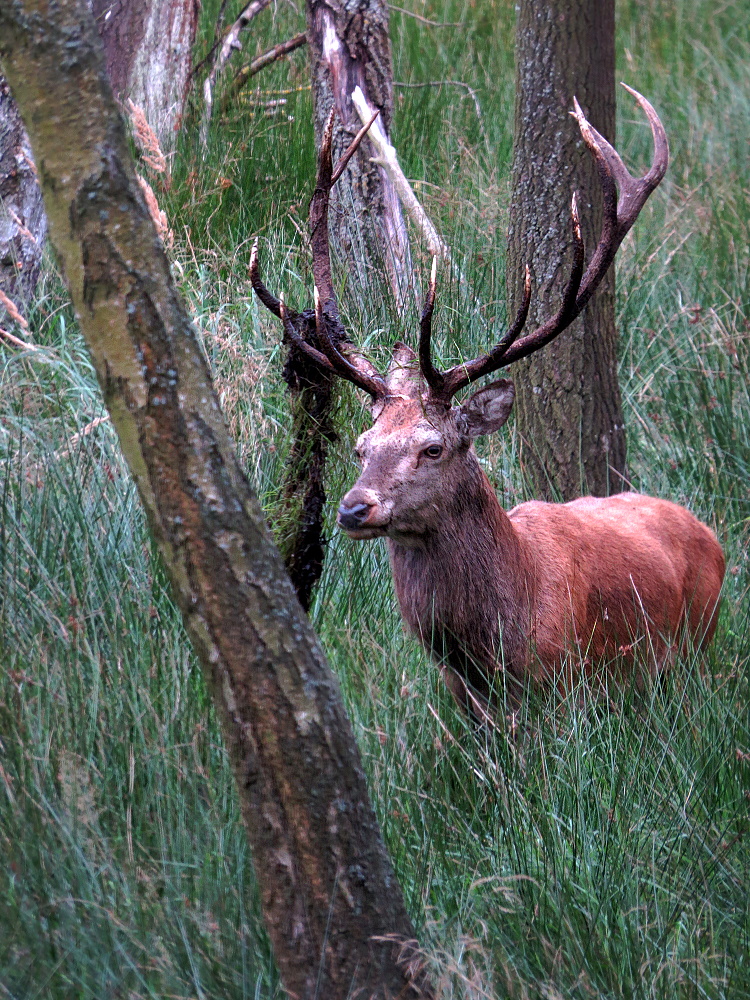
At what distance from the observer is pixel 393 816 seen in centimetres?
281

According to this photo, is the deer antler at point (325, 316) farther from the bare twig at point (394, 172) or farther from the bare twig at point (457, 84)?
the bare twig at point (457, 84)

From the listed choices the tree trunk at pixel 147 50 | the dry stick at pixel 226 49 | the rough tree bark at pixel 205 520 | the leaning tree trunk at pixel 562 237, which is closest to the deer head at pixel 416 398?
the leaning tree trunk at pixel 562 237

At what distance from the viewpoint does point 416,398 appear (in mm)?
3707

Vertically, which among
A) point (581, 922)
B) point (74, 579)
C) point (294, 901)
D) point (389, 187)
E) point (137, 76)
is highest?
point (137, 76)

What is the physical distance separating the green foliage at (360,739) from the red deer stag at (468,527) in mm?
156

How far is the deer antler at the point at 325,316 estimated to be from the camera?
3477 mm

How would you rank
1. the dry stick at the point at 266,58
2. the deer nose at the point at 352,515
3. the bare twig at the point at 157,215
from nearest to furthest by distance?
the deer nose at the point at 352,515 < the bare twig at the point at 157,215 < the dry stick at the point at 266,58

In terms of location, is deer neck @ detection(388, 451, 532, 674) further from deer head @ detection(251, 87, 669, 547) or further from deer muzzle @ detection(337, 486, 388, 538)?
deer muzzle @ detection(337, 486, 388, 538)

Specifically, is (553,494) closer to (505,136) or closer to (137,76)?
(505,136)

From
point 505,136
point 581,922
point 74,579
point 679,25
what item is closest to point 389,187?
point 505,136

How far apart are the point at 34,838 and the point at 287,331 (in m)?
1.67

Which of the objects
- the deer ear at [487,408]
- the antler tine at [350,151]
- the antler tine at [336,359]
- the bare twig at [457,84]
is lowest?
the deer ear at [487,408]

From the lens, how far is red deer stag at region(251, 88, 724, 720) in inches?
138

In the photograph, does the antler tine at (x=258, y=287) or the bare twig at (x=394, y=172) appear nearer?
the antler tine at (x=258, y=287)
